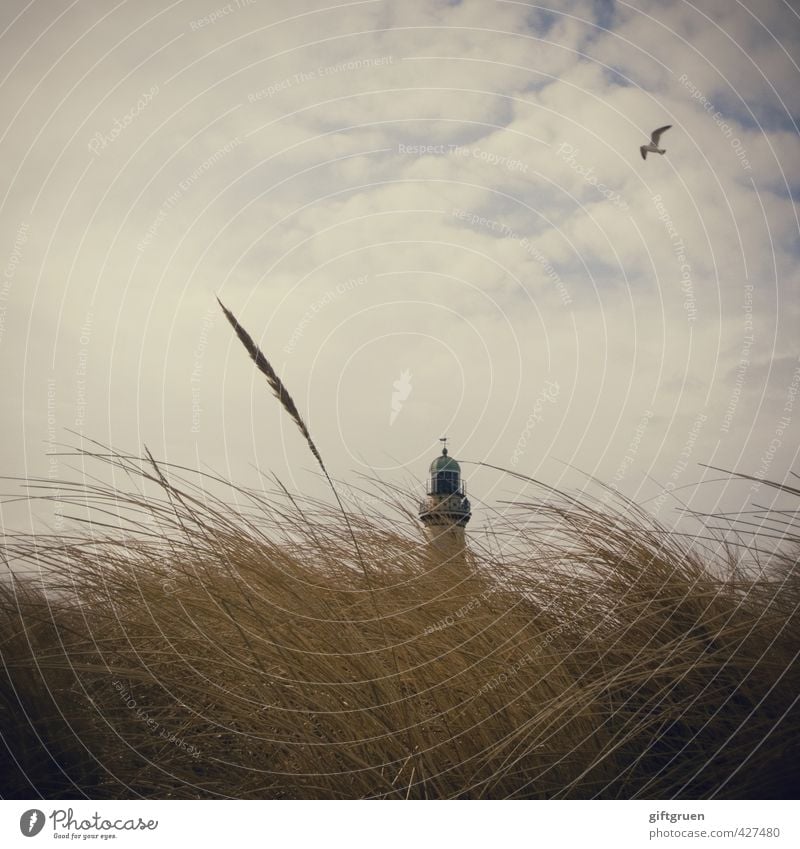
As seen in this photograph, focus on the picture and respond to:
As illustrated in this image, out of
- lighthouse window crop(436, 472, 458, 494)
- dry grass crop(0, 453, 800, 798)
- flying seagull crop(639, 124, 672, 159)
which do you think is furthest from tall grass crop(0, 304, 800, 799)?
lighthouse window crop(436, 472, 458, 494)

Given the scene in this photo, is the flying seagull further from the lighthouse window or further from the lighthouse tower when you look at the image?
the lighthouse window

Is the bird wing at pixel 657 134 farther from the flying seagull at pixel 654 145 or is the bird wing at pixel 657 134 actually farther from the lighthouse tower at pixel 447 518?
the lighthouse tower at pixel 447 518

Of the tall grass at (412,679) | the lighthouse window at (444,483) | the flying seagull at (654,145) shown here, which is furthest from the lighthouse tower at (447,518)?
the lighthouse window at (444,483)

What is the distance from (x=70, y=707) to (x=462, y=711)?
4.02ft

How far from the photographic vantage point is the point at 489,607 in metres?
2.42
